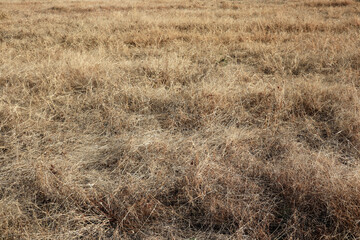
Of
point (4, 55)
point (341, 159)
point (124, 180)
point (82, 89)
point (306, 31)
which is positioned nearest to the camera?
point (124, 180)

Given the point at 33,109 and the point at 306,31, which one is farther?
the point at 306,31

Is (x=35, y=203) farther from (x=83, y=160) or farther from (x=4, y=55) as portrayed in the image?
(x=4, y=55)

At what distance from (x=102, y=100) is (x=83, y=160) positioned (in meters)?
1.09

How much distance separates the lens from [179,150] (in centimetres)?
250

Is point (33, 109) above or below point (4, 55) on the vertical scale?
below

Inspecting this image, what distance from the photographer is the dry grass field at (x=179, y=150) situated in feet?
6.04

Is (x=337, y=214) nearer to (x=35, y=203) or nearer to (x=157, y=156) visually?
(x=157, y=156)

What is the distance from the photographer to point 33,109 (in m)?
3.28

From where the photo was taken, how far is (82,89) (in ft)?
12.7

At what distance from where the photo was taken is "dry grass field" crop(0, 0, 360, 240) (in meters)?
1.84

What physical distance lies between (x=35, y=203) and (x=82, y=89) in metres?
2.19

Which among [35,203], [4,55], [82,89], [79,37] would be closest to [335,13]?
[79,37]

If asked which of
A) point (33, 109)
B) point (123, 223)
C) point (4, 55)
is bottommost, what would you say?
point (123, 223)

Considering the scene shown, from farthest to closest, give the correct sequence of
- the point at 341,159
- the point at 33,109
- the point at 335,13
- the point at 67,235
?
the point at 335,13 → the point at 33,109 → the point at 341,159 → the point at 67,235
